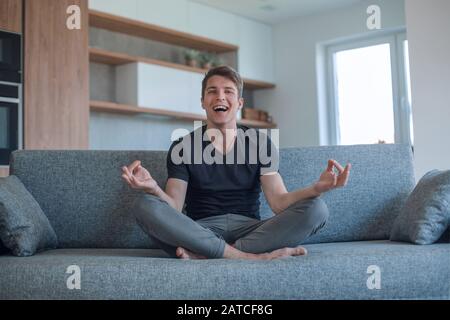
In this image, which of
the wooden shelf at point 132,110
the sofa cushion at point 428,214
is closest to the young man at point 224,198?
the sofa cushion at point 428,214

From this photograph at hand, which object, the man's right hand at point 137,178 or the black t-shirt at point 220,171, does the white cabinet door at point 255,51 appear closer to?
the black t-shirt at point 220,171

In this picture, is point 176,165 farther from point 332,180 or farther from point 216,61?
point 216,61

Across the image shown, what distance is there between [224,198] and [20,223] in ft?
2.41

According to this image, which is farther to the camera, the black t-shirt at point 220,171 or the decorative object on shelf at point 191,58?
the decorative object on shelf at point 191,58

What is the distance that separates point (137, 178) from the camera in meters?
1.96

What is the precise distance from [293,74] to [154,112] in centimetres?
199

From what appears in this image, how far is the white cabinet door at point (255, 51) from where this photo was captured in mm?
6250

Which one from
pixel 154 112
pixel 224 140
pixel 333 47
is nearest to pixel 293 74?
pixel 333 47

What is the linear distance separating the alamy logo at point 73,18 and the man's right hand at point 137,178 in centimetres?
261

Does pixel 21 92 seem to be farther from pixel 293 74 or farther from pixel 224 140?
pixel 293 74

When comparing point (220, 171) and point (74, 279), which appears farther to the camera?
point (220, 171)

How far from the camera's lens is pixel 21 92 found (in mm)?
4023

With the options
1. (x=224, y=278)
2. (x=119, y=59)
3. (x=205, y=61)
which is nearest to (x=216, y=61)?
(x=205, y=61)

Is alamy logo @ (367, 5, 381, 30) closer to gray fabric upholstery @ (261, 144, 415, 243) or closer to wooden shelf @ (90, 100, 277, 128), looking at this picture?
wooden shelf @ (90, 100, 277, 128)
